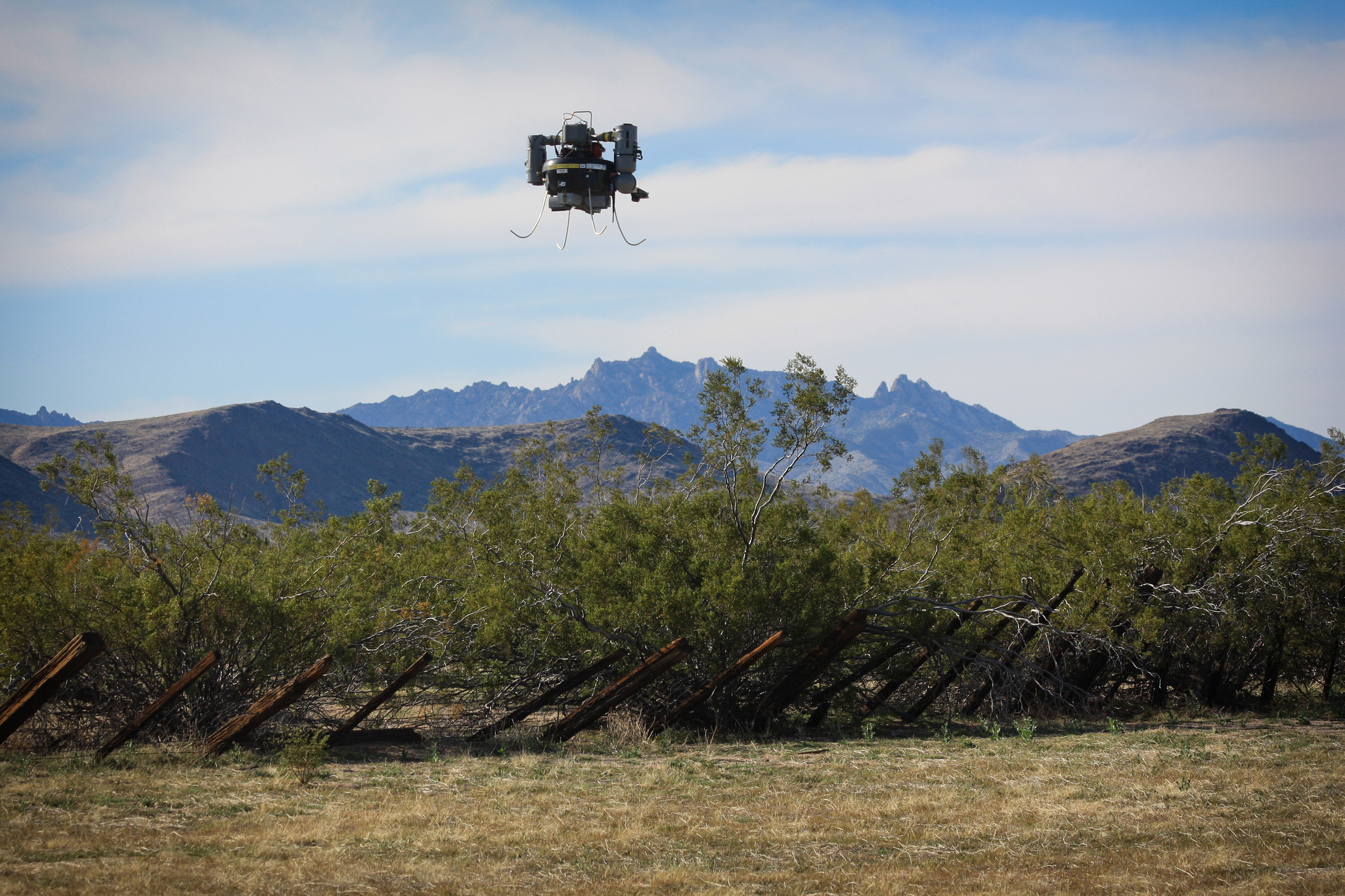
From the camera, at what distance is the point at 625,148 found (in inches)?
504

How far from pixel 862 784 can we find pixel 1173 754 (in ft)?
13.3

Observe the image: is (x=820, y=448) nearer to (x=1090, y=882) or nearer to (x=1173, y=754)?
(x=1173, y=754)

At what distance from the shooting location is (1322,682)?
18.0 m

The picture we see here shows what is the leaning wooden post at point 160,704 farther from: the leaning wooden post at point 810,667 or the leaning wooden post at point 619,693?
the leaning wooden post at point 810,667

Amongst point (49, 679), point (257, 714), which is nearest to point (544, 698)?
point (257, 714)

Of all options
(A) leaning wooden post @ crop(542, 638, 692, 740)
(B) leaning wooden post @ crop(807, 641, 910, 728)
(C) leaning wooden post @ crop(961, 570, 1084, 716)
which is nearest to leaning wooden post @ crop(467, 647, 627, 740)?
(A) leaning wooden post @ crop(542, 638, 692, 740)

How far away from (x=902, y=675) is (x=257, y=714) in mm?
9831

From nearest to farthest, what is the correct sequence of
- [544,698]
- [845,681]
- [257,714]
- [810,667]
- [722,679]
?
[257,714]
[722,679]
[544,698]
[810,667]
[845,681]

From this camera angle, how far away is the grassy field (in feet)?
21.8

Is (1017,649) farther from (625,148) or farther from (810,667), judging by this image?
(625,148)

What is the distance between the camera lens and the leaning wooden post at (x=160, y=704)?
10.7m

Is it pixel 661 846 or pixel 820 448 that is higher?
pixel 820 448

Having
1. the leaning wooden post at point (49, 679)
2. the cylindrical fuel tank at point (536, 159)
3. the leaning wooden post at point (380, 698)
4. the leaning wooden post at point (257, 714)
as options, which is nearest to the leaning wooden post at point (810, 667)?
the leaning wooden post at point (380, 698)

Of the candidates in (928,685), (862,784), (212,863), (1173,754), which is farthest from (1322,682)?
(212,863)
